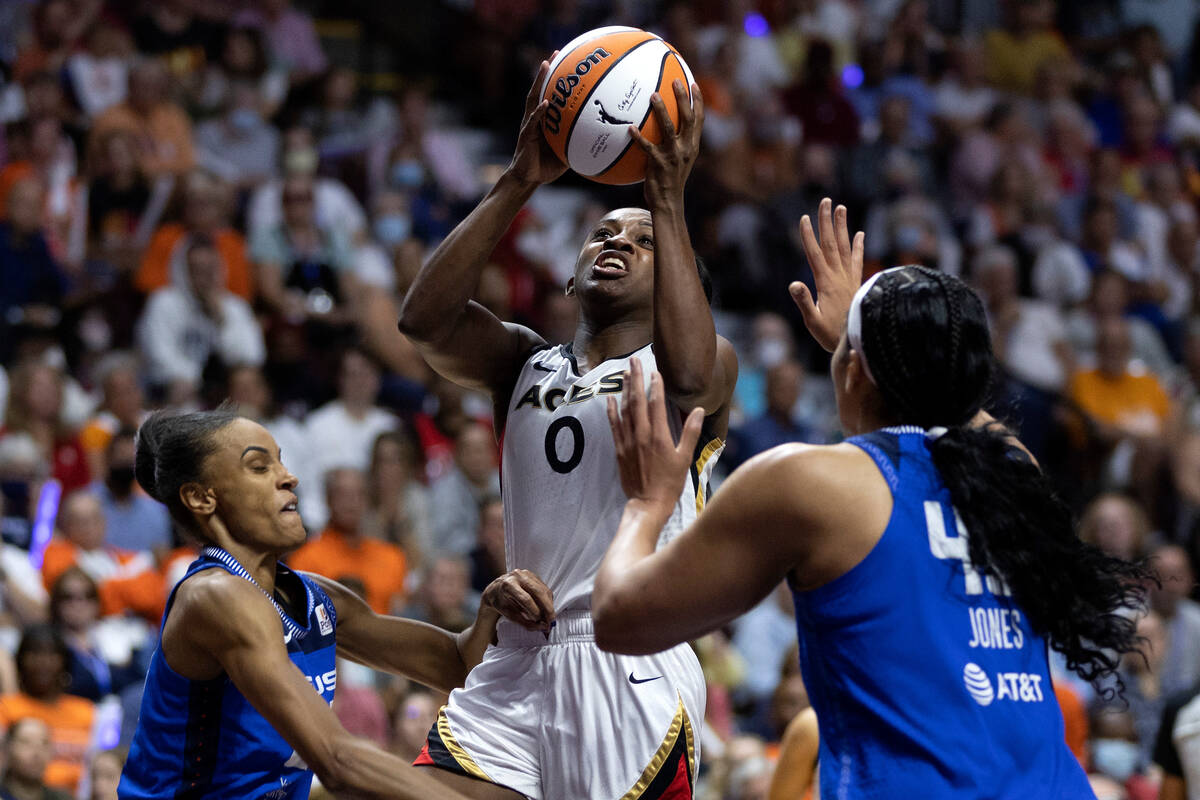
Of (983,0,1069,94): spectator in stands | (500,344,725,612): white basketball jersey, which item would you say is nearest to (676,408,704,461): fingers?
(500,344,725,612): white basketball jersey

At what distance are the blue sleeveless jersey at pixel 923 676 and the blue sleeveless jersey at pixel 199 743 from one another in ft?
4.95

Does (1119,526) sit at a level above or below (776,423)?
below

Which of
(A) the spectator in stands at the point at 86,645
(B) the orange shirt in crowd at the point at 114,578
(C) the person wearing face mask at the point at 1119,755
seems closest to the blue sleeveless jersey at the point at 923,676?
(C) the person wearing face mask at the point at 1119,755

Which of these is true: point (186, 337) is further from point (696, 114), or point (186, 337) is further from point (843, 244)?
point (843, 244)

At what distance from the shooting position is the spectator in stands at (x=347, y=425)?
30.7ft

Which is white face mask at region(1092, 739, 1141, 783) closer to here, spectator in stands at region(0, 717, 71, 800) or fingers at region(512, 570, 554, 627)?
fingers at region(512, 570, 554, 627)

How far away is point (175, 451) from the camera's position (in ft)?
12.5

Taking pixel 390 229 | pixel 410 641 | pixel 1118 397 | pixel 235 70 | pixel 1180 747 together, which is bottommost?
pixel 1118 397

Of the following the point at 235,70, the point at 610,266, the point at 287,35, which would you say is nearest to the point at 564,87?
the point at 610,266

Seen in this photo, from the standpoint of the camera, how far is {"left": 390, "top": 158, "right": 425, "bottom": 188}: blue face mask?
11570mm

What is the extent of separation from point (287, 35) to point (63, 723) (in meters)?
6.86

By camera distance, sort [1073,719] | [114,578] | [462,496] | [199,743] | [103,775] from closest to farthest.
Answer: [199,743] < [1073,719] < [103,775] < [114,578] < [462,496]

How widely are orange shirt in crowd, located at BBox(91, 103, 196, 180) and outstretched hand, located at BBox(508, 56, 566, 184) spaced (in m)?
6.83

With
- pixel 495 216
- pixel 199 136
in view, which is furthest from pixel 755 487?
pixel 199 136
